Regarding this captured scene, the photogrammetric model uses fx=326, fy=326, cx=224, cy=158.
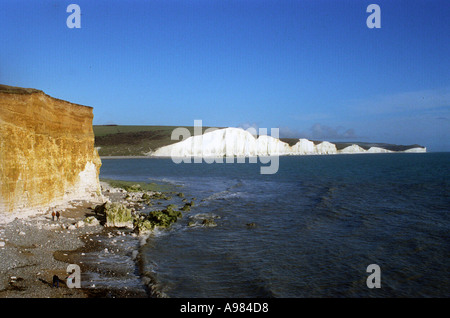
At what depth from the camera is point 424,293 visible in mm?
9617

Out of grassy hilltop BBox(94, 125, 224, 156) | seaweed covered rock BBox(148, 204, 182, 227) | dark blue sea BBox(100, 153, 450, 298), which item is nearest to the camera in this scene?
dark blue sea BBox(100, 153, 450, 298)

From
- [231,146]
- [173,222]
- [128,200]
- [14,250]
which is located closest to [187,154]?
[231,146]

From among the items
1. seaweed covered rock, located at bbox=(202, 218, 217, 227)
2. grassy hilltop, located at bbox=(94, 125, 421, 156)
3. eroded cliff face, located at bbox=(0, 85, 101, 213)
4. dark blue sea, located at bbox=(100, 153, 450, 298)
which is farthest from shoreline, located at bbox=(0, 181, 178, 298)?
grassy hilltop, located at bbox=(94, 125, 421, 156)

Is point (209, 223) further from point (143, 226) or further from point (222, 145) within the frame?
point (222, 145)

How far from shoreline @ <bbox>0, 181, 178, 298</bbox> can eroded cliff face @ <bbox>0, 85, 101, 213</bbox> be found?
1.16 metres

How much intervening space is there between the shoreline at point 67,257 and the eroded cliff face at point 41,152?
1.16m

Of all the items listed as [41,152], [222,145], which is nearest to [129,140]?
[222,145]

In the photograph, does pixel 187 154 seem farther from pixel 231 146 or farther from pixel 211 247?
pixel 211 247

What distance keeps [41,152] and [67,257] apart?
7.08 meters

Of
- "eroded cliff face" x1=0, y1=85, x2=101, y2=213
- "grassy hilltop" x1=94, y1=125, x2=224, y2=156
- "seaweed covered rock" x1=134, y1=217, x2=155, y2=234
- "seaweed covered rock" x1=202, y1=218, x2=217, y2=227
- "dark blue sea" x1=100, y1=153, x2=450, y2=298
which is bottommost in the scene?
"dark blue sea" x1=100, y1=153, x2=450, y2=298

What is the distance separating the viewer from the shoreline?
902 centimetres

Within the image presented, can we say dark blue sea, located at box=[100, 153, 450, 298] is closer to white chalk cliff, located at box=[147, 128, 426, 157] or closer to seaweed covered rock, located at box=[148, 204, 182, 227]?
seaweed covered rock, located at box=[148, 204, 182, 227]

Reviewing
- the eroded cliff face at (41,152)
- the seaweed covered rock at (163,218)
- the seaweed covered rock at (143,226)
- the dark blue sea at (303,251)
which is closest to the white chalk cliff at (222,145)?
the dark blue sea at (303,251)
